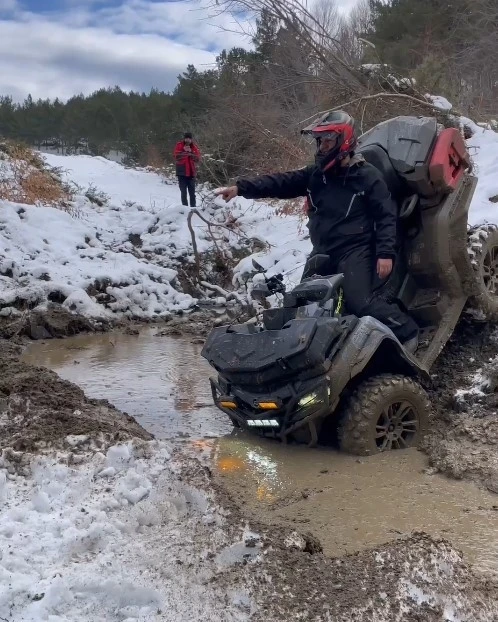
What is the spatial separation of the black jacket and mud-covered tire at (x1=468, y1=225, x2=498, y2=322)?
2.76ft

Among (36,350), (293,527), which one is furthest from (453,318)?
(36,350)

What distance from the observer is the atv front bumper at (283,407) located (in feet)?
14.4


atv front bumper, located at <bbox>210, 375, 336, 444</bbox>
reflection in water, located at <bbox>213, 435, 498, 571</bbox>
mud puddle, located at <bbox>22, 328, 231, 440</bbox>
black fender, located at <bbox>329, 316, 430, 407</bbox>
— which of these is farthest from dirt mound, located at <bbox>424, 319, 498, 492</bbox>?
mud puddle, located at <bbox>22, 328, 231, 440</bbox>

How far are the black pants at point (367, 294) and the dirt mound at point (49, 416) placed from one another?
1695 mm

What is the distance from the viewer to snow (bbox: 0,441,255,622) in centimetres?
283

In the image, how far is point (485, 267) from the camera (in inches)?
236

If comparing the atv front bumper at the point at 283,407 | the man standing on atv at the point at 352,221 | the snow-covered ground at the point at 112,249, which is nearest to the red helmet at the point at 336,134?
the man standing on atv at the point at 352,221

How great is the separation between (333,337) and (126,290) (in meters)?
6.88

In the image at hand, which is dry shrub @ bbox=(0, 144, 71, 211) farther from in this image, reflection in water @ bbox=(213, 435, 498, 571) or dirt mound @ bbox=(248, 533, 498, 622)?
dirt mound @ bbox=(248, 533, 498, 622)

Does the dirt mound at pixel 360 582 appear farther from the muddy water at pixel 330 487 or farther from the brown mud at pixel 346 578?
the muddy water at pixel 330 487

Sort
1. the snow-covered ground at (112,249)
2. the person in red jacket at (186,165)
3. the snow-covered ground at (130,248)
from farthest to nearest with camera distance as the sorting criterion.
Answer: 1. the person in red jacket at (186,165)
2. the snow-covered ground at (112,249)
3. the snow-covered ground at (130,248)

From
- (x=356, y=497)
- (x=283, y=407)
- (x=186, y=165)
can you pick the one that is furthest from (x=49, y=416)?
(x=186, y=165)

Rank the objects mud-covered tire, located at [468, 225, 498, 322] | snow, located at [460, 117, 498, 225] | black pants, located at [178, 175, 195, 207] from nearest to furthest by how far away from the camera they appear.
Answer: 1. mud-covered tire, located at [468, 225, 498, 322]
2. snow, located at [460, 117, 498, 225]
3. black pants, located at [178, 175, 195, 207]

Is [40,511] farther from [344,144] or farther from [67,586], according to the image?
[344,144]
